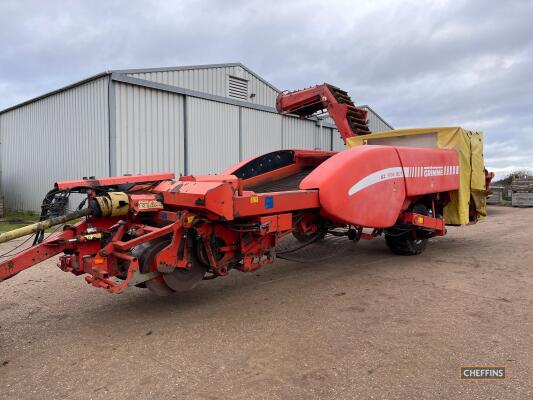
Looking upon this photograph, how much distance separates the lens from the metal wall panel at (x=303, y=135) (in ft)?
50.4

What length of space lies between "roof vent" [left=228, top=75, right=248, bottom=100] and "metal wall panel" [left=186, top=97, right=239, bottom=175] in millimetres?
1325

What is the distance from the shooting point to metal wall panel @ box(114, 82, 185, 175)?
414 inches

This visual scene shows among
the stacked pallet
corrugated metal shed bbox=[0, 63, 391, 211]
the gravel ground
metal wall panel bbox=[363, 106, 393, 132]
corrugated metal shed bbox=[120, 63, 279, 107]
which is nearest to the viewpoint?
the gravel ground

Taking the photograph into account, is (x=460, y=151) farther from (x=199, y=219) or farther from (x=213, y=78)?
(x=213, y=78)

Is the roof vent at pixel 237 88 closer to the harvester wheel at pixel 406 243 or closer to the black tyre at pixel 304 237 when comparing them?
the harvester wheel at pixel 406 243

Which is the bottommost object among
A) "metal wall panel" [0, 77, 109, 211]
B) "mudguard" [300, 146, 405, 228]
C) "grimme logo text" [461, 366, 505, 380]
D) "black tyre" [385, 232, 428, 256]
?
"grimme logo text" [461, 366, 505, 380]

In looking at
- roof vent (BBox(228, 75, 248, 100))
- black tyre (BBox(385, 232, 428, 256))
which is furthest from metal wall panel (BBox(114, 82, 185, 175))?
black tyre (BBox(385, 232, 428, 256))

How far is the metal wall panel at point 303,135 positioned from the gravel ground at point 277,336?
34.2 ft

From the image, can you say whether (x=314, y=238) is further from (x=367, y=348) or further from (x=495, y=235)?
(x=495, y=235)

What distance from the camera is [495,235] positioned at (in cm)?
859

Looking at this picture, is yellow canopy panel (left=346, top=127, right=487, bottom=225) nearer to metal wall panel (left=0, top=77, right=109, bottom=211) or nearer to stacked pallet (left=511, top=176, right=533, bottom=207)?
metal wall panel (left=0, top=77, right=109, bottom=211)

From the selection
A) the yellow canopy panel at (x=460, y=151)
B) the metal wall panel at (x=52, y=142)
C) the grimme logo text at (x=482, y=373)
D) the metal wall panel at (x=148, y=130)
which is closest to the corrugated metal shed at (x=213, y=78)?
the metal wall panel at (x=148, y=130)

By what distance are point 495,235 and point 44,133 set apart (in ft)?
41.3

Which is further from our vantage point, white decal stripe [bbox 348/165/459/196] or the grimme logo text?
white decal stripe [bbox 348/165/459/196]
